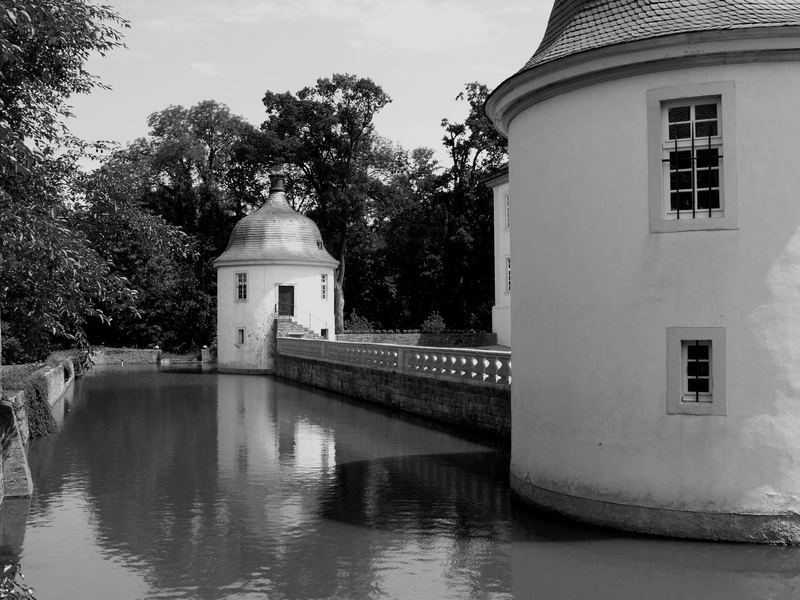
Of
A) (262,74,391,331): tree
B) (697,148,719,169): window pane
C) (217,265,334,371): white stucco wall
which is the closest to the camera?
(697,148,719,169): window pane

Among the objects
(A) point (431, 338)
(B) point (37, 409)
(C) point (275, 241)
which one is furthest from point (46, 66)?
(A) point (431, 338)

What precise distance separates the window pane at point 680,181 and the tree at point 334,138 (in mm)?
40259

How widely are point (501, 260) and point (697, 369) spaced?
95.1 feet

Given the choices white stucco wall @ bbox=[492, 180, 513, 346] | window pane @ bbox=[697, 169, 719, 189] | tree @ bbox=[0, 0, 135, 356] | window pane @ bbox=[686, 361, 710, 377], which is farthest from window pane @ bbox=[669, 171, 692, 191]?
white stucco wall @ bbox=[492, 180, 513, 346]

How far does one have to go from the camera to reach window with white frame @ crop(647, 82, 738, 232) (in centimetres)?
934

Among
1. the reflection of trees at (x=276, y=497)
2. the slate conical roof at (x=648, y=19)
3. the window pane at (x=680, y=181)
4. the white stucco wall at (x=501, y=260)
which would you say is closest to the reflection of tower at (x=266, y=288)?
the white stucco wall at (x=501, y=260)

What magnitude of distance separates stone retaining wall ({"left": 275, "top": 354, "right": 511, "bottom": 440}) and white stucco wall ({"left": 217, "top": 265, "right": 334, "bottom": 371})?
869 centimetres

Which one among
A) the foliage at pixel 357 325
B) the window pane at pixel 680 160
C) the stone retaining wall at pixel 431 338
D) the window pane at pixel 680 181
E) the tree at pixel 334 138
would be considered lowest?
the stone retaining wall at pixel 431 338

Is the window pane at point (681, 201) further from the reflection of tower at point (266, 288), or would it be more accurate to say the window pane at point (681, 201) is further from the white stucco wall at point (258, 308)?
the white stucco wall at point (258, 308)

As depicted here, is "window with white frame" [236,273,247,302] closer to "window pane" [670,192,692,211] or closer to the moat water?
the moat water

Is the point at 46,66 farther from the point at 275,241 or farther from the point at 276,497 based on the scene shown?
the point at 275,241

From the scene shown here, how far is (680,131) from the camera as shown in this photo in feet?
31.8

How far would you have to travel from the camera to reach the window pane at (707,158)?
375 inches

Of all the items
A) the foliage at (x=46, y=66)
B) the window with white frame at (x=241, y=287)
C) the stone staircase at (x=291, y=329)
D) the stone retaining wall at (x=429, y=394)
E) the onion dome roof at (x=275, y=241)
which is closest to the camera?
the foliage at (x=46, y=66)
